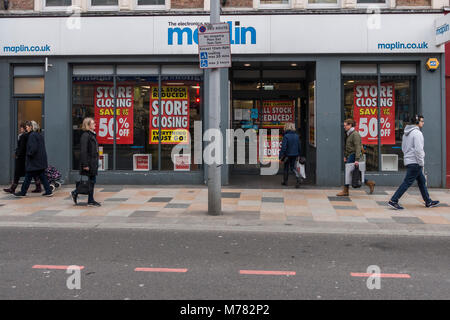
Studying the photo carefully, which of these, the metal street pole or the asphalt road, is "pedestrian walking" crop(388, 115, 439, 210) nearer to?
the asphalt road

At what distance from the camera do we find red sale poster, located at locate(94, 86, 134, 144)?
14258 mm

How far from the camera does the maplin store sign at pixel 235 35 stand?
13.2 meters

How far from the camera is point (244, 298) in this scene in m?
4.96

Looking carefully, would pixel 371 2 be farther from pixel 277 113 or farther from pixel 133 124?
pixel 133 124

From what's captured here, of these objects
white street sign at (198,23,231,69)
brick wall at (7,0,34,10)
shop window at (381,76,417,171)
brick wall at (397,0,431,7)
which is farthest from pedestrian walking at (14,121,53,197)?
brick wall at (397,0,431,7)

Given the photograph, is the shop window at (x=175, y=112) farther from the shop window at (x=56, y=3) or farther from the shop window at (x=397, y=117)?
the shop window at (x=397, y=117)

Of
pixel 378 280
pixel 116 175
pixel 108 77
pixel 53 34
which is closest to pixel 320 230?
pixel 378 280

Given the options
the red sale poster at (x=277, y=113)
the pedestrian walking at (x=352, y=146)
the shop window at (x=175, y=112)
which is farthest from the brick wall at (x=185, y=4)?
the pedestrian walking at (x=352, y=146)

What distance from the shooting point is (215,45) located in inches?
372

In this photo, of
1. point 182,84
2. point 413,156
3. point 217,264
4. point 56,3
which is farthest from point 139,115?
point 217,264

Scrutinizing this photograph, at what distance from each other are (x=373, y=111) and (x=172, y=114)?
5779mm

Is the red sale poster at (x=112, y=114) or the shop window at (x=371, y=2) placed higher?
the shop window at (x=371, y=2)

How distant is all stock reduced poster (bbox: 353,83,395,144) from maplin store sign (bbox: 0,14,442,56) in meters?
1.15
